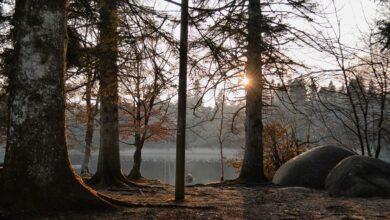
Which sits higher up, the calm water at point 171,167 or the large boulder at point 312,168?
the large boulder at point 312,168

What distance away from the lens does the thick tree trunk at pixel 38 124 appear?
15.7 ft

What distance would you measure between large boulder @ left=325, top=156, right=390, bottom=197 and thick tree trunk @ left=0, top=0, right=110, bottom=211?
578cm

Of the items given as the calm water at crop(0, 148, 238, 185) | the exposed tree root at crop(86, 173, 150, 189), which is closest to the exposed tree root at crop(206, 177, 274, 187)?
the exposed tree root at crop(86, 173, 150, 189)

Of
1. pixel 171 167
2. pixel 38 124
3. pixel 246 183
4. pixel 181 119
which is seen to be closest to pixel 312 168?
pixel 246 183

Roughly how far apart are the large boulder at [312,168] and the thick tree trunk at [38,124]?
752 centimetres

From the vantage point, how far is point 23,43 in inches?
195

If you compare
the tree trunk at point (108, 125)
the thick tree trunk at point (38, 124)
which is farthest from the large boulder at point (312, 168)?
the thick tree trunk at point (38, 124)

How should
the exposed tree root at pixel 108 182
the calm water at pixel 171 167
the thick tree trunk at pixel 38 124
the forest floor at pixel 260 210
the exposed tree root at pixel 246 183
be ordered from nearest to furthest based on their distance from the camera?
the thick tree trunk at pixel 38 124, the forest floor at pixel 260 210, the exposed tree root at pixel 108 182, the exposed tree root at pixel 246 183, the calm water at pixel 171 167

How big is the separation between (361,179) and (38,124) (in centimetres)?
689

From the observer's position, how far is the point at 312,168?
11.0 m

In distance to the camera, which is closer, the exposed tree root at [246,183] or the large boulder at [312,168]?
the large boulder at [312,168]

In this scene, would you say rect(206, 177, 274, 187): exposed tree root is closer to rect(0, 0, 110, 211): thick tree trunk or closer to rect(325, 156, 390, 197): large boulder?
rect(325, 156, 390, 197): large boulder

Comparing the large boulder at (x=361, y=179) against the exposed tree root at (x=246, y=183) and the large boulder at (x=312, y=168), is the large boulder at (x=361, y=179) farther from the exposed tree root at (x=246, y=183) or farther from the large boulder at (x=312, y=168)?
the exposed tree root at (x=246, y=183)

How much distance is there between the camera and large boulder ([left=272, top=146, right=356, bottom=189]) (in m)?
10.8
